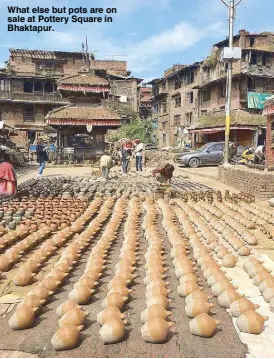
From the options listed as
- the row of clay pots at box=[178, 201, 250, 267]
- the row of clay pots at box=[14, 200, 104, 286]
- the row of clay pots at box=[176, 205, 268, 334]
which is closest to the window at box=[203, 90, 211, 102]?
the row of clay pots at box=[178, 201, 250, 267]

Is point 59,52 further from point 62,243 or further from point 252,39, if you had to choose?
point 62,243

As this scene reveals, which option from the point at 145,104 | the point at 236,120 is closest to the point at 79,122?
the point at 236,120

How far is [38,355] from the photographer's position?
8.07 ft

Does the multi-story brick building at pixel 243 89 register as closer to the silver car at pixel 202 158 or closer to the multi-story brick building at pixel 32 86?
the silver car at pixel 202 158

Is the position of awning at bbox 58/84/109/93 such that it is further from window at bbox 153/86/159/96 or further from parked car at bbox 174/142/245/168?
window at bbox 153/86/159/96

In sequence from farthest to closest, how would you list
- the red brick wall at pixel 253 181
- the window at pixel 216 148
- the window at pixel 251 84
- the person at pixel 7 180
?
the window at pixel 251 84 → the window at pixel 216 148 → the red brick wall at pixel 253 181 → the person at pixel 7 180

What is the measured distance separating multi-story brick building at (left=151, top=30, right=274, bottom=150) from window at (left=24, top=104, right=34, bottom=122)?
1663 centimetres

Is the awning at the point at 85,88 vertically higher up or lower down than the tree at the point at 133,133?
higher up

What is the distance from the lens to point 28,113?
36.3 m

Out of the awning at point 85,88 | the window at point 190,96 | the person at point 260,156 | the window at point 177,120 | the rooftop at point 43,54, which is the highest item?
the rooftop at point 43,54

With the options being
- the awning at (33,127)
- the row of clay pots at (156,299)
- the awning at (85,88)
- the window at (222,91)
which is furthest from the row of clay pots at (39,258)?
the awning at (33,127)

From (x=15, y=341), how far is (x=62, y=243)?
2.62 m

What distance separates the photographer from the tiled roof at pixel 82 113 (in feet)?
73.7

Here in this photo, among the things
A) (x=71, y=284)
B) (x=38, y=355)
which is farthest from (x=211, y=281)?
(x=38, y=355)
